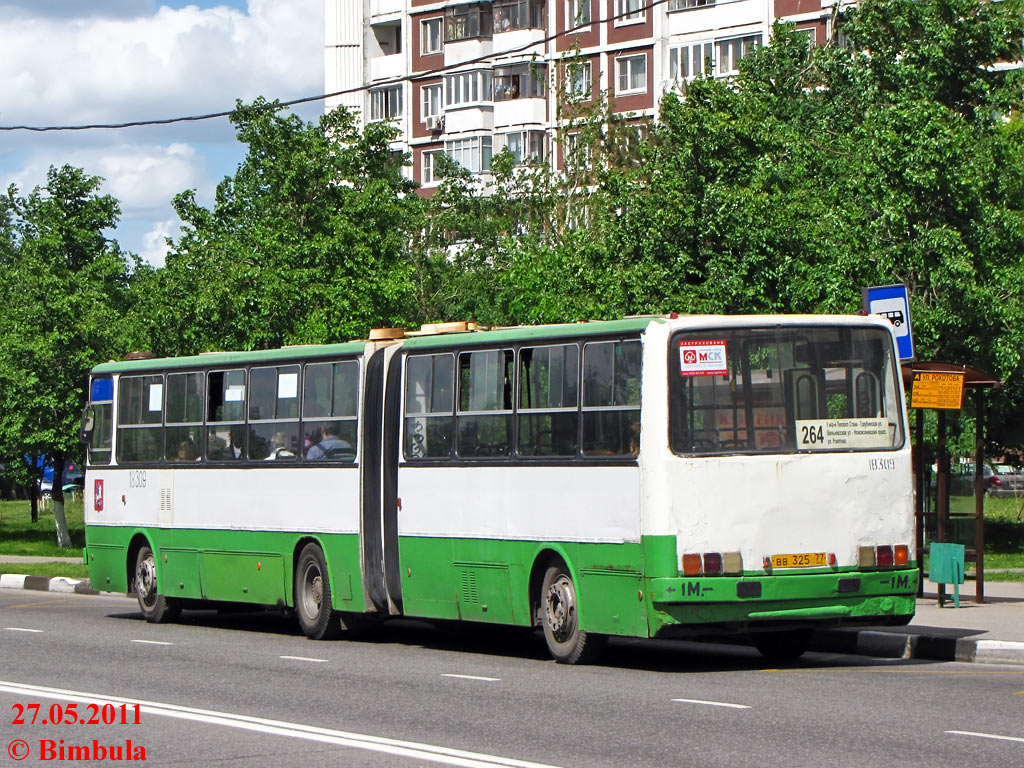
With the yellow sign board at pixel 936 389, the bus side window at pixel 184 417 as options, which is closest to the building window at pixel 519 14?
the bus side window at pixel 184 417

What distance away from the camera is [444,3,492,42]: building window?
262ft

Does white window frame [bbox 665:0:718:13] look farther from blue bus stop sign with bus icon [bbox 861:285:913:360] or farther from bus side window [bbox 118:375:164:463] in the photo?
blue bus stop sign with bus icon [bbox 861:285:913:360]

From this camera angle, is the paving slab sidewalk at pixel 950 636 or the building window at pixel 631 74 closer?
the paving slab sidewalk at pixel 950 636

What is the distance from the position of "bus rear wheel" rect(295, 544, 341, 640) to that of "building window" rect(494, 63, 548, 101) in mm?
59279

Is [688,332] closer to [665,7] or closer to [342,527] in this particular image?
[342,527]

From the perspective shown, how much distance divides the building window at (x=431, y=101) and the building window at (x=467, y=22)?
2737 millimetres

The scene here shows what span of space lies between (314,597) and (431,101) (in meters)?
→ 65.4

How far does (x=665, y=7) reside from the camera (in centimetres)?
7250

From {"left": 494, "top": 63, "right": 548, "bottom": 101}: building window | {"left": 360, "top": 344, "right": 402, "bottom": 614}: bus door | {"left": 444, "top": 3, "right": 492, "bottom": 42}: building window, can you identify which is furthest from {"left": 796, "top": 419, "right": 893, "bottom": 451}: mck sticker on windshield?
{"left": 444, "top": 3, "right": 492, "bottom": 42}: building window

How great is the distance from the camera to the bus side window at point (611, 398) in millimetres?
14961

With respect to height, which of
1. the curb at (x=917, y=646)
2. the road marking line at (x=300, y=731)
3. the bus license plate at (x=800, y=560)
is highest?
the bus license plate at (x=800, y=560)

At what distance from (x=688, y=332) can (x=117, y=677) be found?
5.38 meters

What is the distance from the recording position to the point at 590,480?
15.4 meters

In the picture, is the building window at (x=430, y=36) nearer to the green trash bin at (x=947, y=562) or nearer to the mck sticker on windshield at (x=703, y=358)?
the green trash bin at (x=947, y=562)
